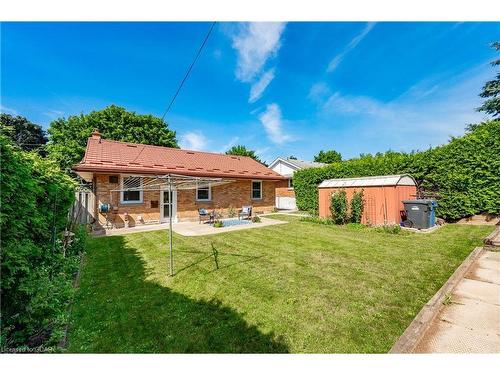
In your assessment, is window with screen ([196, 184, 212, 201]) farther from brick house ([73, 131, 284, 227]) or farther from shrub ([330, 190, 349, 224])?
shrub ([330, 190, 349, 224])

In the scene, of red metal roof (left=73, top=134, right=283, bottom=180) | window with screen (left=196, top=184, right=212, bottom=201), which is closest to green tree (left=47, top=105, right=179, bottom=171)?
red metal roof (left=73, top=134, right=283, bottom=180)

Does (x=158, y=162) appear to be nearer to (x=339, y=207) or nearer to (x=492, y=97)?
(x=339, y=207)

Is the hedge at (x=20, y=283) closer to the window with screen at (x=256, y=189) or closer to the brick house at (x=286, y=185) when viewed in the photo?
the window with screen at (x=256, y=189)

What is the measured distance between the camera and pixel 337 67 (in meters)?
9.22

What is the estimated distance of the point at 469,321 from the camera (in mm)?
3238

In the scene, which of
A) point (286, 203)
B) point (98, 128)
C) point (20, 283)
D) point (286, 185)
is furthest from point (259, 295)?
point (98, 128)

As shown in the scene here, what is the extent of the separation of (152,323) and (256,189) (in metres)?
14.8

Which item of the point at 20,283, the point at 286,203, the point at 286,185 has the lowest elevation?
the point at 20,283

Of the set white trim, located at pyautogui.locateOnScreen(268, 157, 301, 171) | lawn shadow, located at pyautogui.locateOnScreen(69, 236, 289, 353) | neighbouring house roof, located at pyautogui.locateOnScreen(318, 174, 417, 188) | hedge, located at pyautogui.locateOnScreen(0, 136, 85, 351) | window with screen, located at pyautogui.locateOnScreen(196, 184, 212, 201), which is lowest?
lawn shadow, located at pyautogui.locateOnScreen(69, 236, 289, 353)

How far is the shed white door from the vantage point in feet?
74.1

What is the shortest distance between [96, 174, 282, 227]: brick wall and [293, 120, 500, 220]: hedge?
8608 millimetres

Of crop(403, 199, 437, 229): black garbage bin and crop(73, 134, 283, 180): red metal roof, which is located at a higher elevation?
crop(73, 134, 283, 180): red metal roof

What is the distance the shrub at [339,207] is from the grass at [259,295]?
441cm
